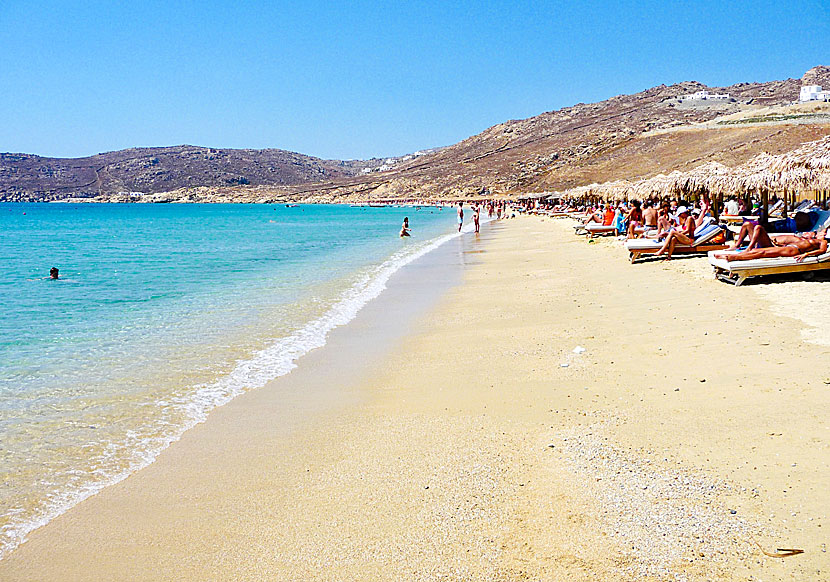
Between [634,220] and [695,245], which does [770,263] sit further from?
[634,220]

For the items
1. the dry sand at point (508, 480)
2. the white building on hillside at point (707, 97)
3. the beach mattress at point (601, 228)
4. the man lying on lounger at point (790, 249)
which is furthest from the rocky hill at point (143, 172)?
the dry sand at point (508, 480)

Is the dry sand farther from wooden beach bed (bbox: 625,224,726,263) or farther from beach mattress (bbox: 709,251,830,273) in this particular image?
wooden beach bed (bbox: 625,224,726,263)

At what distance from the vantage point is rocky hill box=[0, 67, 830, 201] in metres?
60.2

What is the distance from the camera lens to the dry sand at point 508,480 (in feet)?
9.62

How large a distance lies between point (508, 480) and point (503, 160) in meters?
107

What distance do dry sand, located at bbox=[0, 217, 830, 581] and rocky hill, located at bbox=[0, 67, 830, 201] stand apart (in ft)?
122

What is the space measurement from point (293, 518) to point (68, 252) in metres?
28.1

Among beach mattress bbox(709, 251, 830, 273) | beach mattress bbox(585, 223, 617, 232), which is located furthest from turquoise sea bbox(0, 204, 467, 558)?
beach mattress bbox(585, 223, 617, 232)

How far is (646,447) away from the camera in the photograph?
3988 mm

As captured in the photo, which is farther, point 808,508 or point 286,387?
point 286,387

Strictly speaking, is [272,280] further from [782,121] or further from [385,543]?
[782,121]

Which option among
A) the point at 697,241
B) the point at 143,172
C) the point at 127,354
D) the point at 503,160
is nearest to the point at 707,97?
the point at 503,160

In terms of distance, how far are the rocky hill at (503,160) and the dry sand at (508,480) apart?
37.2 m

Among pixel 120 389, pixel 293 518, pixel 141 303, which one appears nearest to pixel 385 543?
pixel 293 518
